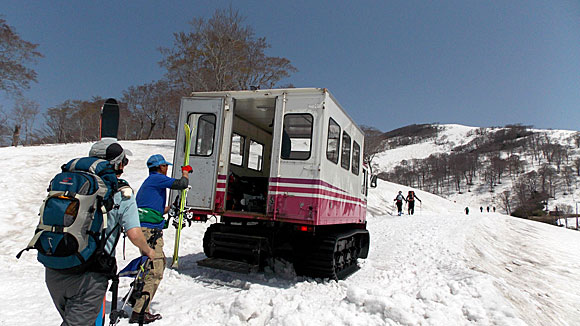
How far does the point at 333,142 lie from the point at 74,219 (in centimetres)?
520

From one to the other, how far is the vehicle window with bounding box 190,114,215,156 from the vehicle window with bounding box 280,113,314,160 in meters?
1.49

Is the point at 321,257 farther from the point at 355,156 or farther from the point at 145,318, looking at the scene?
the point at 145,318

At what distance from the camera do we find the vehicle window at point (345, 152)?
749cm

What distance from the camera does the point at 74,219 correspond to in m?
2.23

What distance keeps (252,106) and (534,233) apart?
18.1 m

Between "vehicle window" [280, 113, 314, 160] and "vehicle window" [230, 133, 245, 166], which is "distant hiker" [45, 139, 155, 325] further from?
"vehicle window" [230, 133, 245, 166]

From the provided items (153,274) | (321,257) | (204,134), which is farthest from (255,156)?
(153,274)

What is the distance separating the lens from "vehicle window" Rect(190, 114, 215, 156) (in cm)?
692

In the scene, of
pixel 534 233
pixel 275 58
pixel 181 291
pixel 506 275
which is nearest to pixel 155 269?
pixel 181 291

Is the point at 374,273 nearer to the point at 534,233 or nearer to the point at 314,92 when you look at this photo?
the point at 314,92

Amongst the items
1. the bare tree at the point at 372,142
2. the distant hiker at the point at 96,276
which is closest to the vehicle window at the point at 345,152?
the distant hiker at the point at 96,276

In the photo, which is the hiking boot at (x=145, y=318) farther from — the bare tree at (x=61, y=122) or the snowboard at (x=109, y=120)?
the bare tree at (x=61, y=122)

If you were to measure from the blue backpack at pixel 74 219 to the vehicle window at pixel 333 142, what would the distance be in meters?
4.56

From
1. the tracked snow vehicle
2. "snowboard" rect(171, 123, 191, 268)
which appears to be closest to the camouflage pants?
"snowboard" rect(171, 123, 191, 268)
